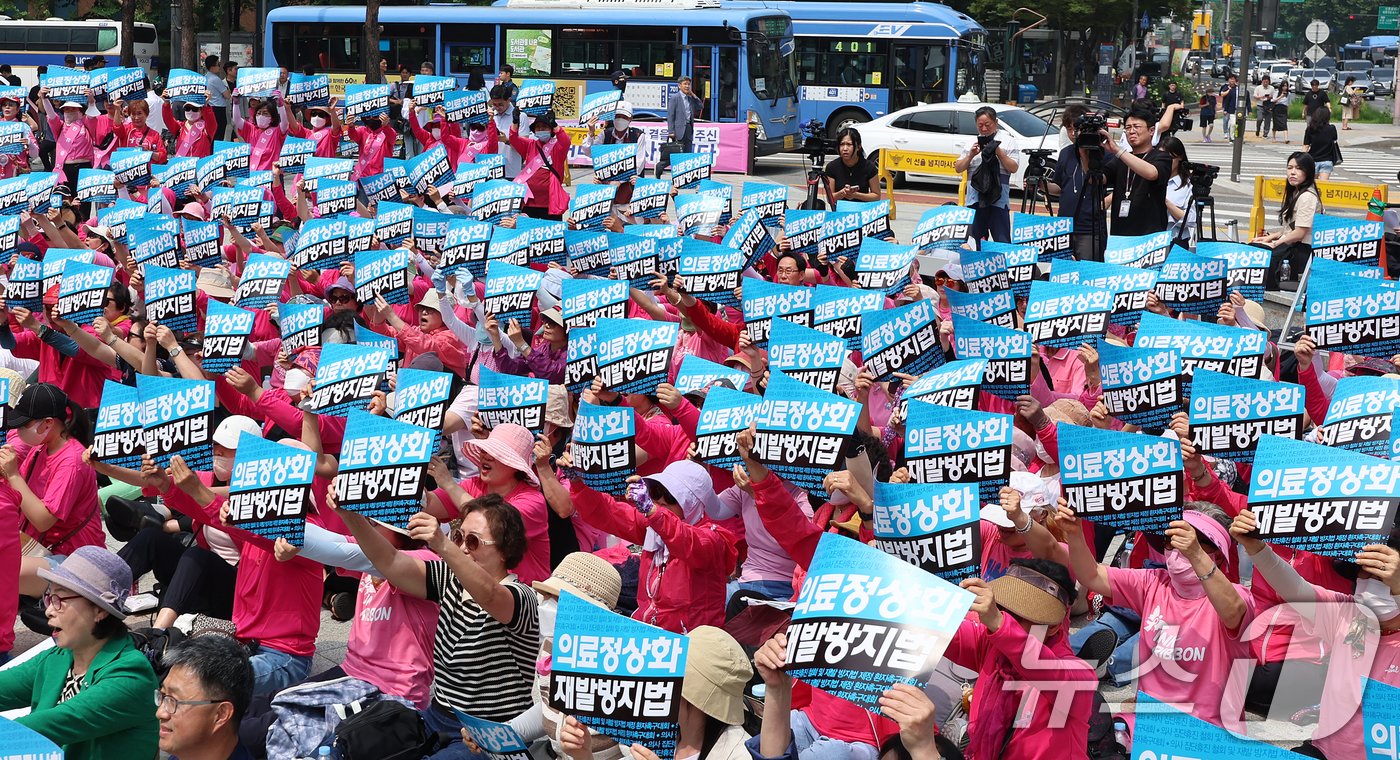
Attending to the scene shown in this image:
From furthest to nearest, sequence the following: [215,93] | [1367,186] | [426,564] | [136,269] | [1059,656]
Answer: [215,93] → [1367,186] → [136,269] → [426,564] → [1059,656]

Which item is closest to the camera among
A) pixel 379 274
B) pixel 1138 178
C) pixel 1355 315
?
pixel 1355 315

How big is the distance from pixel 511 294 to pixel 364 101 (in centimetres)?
872

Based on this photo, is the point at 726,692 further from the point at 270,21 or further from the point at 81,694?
the point at 270,21

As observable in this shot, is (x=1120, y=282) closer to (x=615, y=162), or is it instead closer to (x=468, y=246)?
(x=468, y=246)

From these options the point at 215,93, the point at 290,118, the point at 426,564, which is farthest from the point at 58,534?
the point at 215,93

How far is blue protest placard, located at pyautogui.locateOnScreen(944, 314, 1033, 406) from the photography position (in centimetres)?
799

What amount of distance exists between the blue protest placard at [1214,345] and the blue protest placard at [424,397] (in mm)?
3610

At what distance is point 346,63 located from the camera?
99.1 ft

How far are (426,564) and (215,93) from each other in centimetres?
1989

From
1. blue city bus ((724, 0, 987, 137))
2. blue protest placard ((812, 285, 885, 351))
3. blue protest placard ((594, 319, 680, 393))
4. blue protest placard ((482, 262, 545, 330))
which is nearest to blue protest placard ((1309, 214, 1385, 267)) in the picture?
blue protest placard ((812, 285, 885, 351))

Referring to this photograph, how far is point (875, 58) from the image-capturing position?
1142 inches

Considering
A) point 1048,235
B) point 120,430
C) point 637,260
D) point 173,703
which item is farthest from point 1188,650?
point 1048,235

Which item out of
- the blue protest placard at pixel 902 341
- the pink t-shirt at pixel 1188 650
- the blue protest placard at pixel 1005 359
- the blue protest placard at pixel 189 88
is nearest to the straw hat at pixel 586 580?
the pink t-shirt at pixel 1188 650

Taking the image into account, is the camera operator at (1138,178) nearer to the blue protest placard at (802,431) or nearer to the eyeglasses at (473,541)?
the blue protest placard at (802,431)
